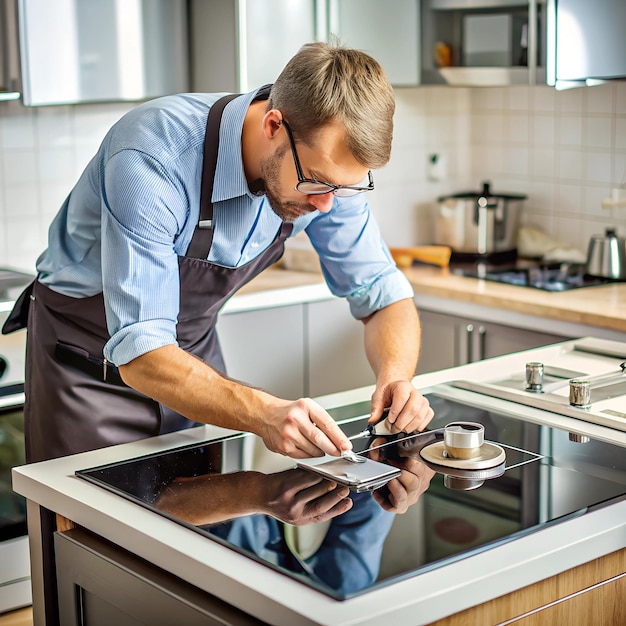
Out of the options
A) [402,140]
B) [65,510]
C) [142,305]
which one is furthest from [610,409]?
[402,140]

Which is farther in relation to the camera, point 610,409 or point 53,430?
point 53,430

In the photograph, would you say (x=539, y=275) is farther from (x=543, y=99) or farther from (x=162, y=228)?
(x=162, y=228)

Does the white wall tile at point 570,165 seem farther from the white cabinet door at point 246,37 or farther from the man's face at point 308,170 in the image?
the man's face at point 308,170

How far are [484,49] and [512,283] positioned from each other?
839mm

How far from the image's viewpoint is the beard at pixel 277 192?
5.74 ft

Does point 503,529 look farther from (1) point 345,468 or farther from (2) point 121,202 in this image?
(2) point 121,202

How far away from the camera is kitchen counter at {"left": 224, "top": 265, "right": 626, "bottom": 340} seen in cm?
308

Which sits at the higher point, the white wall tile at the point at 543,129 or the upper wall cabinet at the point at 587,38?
the upper wall cabinet at the point at 587,38

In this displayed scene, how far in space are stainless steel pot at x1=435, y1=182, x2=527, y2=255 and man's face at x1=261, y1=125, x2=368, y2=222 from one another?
2.18 meters

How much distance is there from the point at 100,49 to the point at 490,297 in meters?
1.44

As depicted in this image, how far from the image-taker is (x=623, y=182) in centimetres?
366

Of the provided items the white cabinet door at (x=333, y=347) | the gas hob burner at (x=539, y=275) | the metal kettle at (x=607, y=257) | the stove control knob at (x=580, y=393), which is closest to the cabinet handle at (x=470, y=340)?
the gas hob burner at (x=539, y=275)

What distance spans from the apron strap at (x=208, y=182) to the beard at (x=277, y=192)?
0.33ft

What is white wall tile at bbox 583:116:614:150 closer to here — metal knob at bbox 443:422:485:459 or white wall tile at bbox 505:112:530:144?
white wall tile at bbox 505:112:530:144
